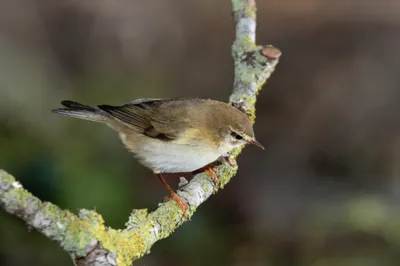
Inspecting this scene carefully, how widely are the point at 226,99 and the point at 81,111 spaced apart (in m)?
3.56

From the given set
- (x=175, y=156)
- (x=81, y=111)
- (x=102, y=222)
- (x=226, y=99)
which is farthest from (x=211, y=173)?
(x=226, y=99)

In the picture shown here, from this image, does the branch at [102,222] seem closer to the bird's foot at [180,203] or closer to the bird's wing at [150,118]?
the bird's foot at [180,203]

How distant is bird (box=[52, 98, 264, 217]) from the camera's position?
337cm

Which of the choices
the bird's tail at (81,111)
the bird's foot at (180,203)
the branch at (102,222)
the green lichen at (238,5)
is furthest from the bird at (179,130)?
the green lichen at (238,5)

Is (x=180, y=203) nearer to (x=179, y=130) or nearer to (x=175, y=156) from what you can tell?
(x=175, y=156)

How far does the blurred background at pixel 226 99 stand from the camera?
181 inches

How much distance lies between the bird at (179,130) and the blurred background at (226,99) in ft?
3.13

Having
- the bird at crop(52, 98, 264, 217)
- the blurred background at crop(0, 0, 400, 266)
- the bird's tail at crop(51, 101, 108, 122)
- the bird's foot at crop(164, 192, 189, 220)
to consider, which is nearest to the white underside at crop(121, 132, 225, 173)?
the bird at crop(52, 98, 264, 217)

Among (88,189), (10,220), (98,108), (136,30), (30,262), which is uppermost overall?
(136,30)

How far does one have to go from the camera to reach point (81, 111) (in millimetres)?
3463

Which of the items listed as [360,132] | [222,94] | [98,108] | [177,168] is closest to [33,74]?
[222,94]

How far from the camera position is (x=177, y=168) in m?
3.37

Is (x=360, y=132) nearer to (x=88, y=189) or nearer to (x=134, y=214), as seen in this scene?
(x=88, y=189)

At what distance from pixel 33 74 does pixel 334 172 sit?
10.8ft
